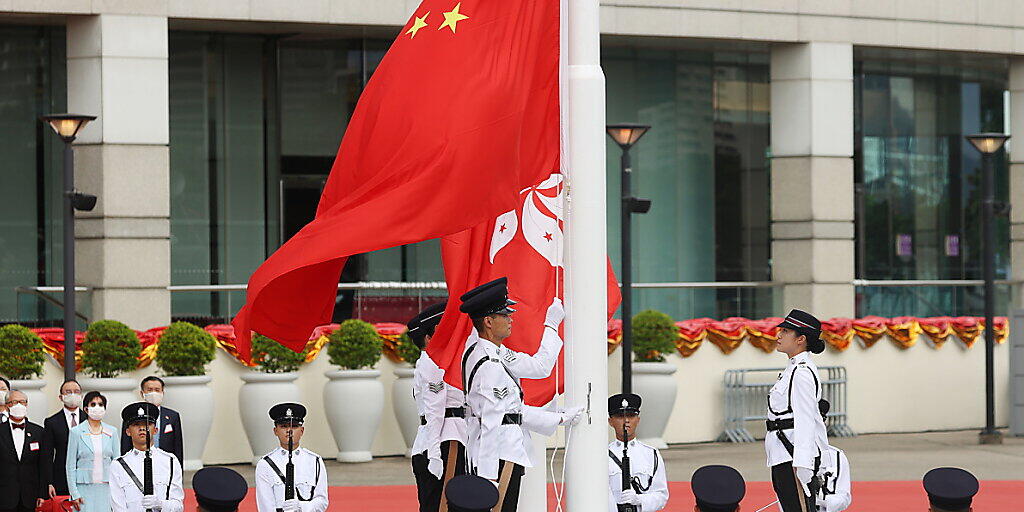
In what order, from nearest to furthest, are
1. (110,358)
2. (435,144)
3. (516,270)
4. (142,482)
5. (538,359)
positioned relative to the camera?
(435,144), (538,359), (516,270), (142,482), (110,358)

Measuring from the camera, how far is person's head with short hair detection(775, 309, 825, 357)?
1171 cm

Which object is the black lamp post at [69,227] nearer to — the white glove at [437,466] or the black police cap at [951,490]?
the white glove at [437,466]

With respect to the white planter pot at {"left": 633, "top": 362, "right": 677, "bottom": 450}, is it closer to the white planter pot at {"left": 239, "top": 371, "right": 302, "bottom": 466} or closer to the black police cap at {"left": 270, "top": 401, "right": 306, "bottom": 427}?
the white planter pot at {"left": 239, "top": 371, "right": 302, "bottom": 466}

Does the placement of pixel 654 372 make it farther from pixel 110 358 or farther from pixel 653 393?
pixel 110 358

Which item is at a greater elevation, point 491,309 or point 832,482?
point 491,309

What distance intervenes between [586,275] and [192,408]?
12023 millimetres

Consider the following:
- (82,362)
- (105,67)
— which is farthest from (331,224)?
(105,67)

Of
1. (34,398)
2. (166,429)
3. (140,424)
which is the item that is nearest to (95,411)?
(166,429)

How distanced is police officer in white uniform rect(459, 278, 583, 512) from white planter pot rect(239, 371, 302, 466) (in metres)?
10.4

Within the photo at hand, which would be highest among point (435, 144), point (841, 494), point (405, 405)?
point (435, 144)

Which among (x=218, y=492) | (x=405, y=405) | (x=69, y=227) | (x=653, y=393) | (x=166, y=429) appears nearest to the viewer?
(x=218, y=492)

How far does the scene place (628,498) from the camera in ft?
36.2

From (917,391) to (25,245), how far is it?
44.8 feet

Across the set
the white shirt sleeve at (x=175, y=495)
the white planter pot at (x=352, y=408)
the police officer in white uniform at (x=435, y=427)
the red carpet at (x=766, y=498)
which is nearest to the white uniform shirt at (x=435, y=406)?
the police officer in white uniform at (x=435, y=427)
